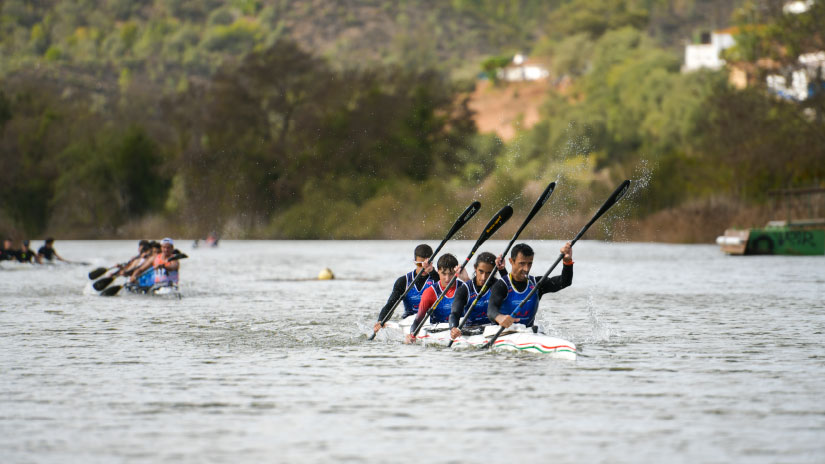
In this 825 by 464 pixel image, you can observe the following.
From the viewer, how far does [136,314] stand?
26906 millimetres

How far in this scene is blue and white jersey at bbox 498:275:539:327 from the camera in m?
18.5

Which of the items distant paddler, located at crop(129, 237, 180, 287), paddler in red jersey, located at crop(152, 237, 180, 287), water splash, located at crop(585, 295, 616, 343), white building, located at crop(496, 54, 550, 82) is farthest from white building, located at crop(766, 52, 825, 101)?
white building, located at crop(496, 54, 550, 82)

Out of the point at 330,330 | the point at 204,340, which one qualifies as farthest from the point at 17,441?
the point at 330,330

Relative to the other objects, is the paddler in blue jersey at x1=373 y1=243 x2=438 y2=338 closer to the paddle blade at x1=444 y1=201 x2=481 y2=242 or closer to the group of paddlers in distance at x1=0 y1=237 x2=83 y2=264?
the paddle blade at x1=444 y1=201 x2=481 y2=242

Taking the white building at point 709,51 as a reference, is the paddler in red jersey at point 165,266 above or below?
below

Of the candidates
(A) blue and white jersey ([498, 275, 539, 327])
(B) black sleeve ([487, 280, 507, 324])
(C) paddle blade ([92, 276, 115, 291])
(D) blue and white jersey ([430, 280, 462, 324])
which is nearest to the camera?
(B) black sleeve ([487, 280, 507, 324])

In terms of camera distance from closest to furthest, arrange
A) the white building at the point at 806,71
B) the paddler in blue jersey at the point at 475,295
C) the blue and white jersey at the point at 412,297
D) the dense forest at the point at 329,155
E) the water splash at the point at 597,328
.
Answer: the paddler in blue jersey at the point at 475,295, the blue and white jersey at the point at 412,297, the water splash at the point at 597,328, the white building at the point at 806,71, the dense forest at the point at 329,155

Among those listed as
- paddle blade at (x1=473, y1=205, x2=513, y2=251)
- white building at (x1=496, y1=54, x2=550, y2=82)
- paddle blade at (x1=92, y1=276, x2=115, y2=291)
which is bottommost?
paddle blade at (x1=92, y1=276, x2=115, y2=291)

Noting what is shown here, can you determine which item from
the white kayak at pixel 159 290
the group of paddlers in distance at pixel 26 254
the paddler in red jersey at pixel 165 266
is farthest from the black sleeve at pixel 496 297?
the group of paddlers in distance at pixel 26 254

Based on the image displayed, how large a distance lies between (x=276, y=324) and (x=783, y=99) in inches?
2055

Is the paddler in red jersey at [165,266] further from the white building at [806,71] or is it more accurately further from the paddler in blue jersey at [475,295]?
the white building at [806,71]

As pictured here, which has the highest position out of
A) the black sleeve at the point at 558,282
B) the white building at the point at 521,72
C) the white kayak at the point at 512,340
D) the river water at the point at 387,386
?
the white building at the point at 521,72

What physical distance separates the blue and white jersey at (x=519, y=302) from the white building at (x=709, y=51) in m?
138

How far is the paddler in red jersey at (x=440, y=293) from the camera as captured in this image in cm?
1955
